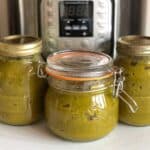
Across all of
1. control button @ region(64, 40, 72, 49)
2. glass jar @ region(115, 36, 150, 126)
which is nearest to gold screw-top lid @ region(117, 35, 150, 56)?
glass jar @ region(115, 36, 150, 126)

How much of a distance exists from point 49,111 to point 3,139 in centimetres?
9

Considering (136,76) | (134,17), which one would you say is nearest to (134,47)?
(136,76)

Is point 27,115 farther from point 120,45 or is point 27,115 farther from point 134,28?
point 134,28

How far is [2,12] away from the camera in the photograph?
84cm

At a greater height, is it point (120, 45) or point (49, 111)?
point (120, 45)

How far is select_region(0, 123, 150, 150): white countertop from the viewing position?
22.6 inches

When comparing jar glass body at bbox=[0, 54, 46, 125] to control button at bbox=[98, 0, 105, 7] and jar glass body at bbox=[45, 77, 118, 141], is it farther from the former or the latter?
control button at bbox=[98, 0, 105, 7]

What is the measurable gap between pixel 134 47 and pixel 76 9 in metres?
0.15

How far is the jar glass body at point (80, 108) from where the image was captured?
1.85ft

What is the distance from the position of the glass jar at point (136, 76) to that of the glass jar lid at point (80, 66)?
39mm

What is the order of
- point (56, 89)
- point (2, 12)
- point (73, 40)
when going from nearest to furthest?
1. point (56, 89)
2. point (73, 40)
3. point (2, 12)

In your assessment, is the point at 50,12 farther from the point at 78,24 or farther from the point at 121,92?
the point at 121,92

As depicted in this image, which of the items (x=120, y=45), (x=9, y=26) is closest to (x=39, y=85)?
(x=120, y=45)

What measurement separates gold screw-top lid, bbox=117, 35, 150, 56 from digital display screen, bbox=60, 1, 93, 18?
90mm
